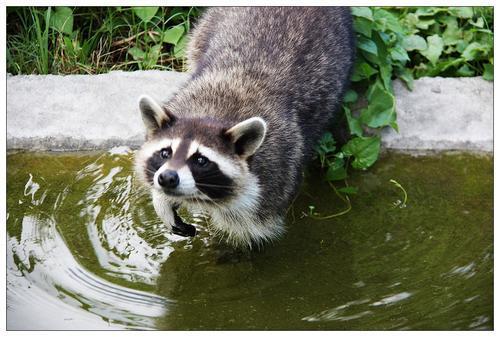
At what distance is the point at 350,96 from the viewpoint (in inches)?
286

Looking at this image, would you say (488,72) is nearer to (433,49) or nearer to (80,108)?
(433,49)

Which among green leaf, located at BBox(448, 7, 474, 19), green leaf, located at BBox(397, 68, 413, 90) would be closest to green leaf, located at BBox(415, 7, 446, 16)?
green leaf, located at BBox(448, 7, 474, 19)

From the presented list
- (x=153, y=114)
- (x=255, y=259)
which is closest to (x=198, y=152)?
(x=153, y=114)

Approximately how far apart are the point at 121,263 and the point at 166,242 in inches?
15.9

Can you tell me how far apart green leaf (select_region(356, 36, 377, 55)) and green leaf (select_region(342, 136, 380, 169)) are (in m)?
0.87

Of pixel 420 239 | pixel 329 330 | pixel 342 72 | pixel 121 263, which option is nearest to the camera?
pixel 329 330

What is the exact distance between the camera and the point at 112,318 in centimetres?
510

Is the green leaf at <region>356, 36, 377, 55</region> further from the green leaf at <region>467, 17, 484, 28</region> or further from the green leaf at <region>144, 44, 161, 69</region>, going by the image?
the green leaf at <region>144, 44, 161, 69</region>

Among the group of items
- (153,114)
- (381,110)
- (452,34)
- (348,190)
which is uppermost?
(153,114)

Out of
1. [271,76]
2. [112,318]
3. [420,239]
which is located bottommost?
[420,239]

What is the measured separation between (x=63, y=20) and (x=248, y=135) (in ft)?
10.2

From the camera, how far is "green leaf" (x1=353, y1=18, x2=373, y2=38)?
24.1 ft
